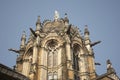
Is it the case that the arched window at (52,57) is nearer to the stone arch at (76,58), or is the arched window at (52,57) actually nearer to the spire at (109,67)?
the stone arch at (76,58)

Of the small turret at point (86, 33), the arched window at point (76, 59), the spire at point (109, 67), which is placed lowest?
the spire at point (109, 67)

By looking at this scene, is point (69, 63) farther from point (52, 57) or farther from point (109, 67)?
point (109, 67)

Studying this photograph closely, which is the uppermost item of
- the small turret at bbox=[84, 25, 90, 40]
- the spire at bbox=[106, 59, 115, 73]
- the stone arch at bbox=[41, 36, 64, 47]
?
the small turret at bbox=[84, 25, 90, 40]

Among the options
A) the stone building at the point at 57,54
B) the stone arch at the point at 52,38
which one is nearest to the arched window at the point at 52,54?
the stone building at the point at 57,54

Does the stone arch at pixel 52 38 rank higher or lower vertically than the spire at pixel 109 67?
higher

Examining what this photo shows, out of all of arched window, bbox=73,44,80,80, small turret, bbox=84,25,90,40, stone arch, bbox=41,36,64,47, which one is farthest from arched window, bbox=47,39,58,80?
small turret, bbox=84,25,90,40

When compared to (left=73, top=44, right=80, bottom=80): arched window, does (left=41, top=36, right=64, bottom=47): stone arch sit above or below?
above

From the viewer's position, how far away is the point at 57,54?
1162 inches

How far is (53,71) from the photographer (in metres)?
27.8

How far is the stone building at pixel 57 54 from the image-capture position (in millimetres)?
27156

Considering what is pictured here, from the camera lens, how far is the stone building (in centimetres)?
2716

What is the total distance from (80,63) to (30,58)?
7.02 metres

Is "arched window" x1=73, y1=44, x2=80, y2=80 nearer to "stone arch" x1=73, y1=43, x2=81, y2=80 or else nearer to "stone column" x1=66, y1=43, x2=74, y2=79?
"stone arch" x1=73, y1=43, x2=81, y2=80

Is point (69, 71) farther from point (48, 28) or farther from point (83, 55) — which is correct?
point (48, 28)
